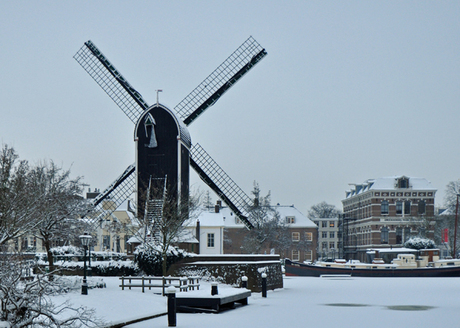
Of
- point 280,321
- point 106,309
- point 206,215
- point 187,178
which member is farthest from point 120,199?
point 280,321

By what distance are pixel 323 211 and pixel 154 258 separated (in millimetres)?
97930

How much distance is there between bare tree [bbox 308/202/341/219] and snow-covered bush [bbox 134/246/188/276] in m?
96.3

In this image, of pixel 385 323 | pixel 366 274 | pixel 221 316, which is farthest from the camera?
pixel 366 274

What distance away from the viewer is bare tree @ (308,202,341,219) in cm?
12575

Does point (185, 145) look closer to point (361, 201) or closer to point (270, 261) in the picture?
point (270, 261)

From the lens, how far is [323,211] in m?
126

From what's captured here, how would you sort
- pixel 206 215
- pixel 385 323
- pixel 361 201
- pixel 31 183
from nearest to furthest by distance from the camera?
pixel 385 323, pixel 31 183, pixel 206 215, pixel 361 201

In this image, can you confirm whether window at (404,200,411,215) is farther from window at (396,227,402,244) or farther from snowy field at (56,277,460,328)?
snowy field at (56,277,460,328)

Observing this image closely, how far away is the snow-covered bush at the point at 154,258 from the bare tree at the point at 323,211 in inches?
3792

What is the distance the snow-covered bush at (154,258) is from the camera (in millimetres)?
31094

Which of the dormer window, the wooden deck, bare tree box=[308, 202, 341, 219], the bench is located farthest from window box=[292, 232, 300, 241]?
the wooden deck

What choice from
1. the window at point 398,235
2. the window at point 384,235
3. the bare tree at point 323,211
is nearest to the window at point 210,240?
the window at point 384,235

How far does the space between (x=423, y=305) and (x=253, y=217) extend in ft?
134

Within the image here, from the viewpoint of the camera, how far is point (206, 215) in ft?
174
